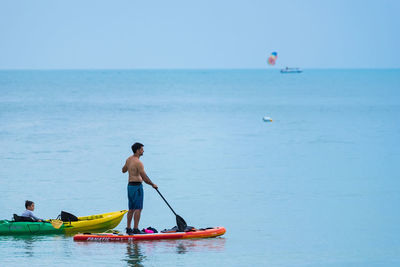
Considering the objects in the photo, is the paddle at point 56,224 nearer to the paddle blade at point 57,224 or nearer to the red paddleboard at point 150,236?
the paddle blade at point 57,224

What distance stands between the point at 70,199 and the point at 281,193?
6499 mm

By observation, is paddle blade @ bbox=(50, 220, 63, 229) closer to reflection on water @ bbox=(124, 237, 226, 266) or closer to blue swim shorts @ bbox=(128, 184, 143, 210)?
reflection on water @ bbox=(124, 237, 226, 266)

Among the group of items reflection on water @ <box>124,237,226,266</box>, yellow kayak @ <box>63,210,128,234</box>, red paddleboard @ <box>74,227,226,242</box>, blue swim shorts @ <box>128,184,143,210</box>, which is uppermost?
blue swim shorts @ <box>128,184,143,210</box>

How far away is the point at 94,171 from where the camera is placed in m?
27.9

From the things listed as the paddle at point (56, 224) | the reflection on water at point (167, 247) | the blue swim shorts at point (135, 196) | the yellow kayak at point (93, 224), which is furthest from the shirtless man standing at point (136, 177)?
the paddle at point (56, 224)

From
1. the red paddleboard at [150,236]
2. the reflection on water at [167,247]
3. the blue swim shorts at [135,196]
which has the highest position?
the blue swim shorts at [135,196]

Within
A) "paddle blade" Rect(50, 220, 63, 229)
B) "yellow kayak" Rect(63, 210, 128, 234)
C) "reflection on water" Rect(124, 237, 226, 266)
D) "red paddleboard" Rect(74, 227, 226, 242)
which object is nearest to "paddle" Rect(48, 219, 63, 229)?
"paddle blade" Rect(50, 220, 63, 229)

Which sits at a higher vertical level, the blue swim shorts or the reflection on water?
the blue swim shorts

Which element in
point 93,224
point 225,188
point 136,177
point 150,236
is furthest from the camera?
point 225,188

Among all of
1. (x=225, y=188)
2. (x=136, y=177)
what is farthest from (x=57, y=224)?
(x=225, y=188)

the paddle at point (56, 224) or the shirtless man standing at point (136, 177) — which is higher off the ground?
the shirtless man standing at point (136, 177)

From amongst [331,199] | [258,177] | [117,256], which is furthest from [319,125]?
[117,256]

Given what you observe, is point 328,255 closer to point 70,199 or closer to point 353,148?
point 70,199

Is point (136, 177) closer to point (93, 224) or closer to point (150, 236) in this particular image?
point (150, 236)
